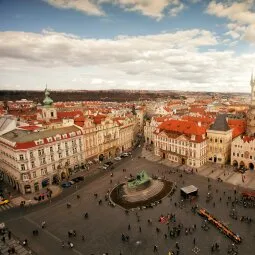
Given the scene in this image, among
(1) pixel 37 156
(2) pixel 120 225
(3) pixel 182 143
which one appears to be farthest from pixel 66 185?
(3) pixel 182 143

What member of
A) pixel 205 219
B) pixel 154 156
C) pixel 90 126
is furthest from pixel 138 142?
pixel 205 219

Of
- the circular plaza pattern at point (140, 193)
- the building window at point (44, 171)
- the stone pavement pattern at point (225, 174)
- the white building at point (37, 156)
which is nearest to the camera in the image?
the circular plaza pattern at point (140, 193)

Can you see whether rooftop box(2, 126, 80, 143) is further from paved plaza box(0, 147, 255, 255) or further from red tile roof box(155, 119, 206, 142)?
red tile roof box(155, 119, 206, 142)

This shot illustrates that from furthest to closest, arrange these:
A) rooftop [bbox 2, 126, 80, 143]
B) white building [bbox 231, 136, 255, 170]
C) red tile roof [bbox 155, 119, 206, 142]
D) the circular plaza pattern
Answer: red tile roof [bbox 155, 119, 206, 142] → white building [bbox 231, 136, 255, 170] → rooftop [bbox 2, 126, 80, 143] → the circular plaza pattern

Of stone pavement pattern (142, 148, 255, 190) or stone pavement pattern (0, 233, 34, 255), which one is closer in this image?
stone pavement pattern (0, 233, 34, 255)

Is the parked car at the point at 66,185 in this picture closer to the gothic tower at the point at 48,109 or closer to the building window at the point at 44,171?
the building window at the point at 44,171

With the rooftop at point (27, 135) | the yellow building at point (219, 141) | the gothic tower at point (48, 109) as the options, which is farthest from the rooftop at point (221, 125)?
the gothic tower at point (48, 109)

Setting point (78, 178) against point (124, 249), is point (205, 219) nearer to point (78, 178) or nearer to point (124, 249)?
point (124, 249)

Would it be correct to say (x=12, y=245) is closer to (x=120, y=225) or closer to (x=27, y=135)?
(x=120, y=225)

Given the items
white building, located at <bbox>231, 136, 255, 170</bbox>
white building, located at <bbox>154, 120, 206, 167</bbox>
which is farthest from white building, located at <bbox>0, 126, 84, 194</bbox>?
white building, located at <bbox>231, 136, 255, 170</bbox>

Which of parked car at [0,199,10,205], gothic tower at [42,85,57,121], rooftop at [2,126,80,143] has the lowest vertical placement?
parked car at [0,199,10,205]
